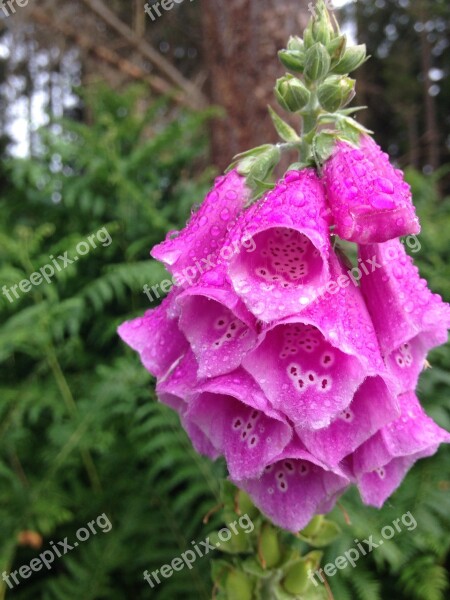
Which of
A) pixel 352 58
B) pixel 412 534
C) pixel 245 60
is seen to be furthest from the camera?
pixel 245 60

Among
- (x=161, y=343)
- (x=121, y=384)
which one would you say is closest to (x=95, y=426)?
(x=121, y=384)

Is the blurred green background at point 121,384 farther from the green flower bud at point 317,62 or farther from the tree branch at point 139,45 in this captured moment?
the tree branch at point 139,45

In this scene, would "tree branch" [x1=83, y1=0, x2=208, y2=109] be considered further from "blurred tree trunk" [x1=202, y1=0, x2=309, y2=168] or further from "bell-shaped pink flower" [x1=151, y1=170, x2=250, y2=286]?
"bell-shaped pink flower" [x1=151, y1=170, x2=250, y2=286]

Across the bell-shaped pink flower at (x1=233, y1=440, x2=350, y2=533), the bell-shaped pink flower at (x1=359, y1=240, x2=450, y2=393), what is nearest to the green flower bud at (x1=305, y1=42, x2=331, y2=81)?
the bell-shaped pink flower at (x1=359, y1=240, x2=450, y2=393)

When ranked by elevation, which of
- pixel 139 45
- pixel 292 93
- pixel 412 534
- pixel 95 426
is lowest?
pixel 412 534

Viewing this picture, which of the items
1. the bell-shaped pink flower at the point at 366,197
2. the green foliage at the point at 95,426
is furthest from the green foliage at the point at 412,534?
the bell-shaped pink flower at the point at 366,197

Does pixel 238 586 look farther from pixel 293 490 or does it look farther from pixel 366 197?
pixel 366 197

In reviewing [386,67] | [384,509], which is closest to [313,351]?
[384,509]

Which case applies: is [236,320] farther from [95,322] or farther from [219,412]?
[95,322]
